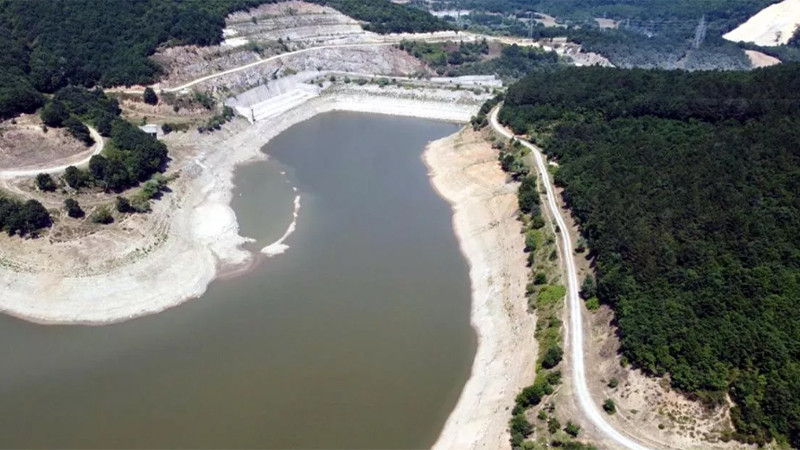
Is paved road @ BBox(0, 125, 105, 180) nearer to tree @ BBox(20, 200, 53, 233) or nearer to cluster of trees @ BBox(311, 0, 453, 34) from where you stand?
tree @ BBox(20, 200, 53, 233)

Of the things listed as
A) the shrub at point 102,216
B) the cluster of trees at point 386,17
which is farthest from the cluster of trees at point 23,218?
the cluster of trees at point 386,17

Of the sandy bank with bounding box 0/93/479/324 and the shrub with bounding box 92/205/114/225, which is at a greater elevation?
the shrub with bounding box 92/205/114/225

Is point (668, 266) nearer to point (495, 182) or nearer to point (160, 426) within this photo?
point (495, 182)

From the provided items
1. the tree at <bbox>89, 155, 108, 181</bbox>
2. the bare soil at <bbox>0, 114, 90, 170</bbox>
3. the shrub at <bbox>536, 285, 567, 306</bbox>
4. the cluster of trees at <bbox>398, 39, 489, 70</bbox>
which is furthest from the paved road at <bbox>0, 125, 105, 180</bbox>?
the cluster of trees at <bbox>398, 39, 489, 70</bbox>

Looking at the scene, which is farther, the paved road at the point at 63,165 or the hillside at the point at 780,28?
the hillside at the point at 780,28

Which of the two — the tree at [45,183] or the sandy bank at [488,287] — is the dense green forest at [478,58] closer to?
the sandy bank at [488,287]

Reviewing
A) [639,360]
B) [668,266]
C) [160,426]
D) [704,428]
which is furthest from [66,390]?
[668,266]
